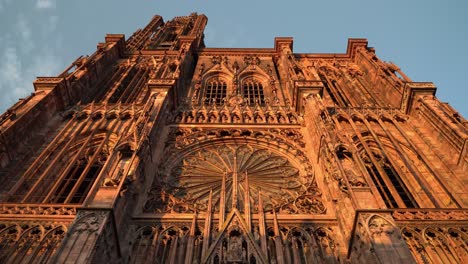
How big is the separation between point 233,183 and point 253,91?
10414 mm

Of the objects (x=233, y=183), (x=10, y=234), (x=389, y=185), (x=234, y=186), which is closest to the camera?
(x=10, y=234)

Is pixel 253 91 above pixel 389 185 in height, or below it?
above

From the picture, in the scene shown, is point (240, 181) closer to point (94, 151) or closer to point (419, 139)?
point (94, 151)

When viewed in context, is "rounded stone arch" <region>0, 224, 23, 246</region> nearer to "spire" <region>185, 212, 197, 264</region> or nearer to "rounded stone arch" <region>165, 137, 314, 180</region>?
"spire" <region>185, 212, 197, 264</region>

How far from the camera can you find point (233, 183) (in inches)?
486

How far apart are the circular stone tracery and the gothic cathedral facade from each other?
0.06m

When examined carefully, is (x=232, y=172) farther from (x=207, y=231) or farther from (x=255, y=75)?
(x=255, y=75)

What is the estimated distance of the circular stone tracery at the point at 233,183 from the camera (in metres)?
11.8

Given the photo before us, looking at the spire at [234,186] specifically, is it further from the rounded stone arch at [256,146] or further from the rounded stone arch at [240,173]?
the rounded stone arch at [256,146]

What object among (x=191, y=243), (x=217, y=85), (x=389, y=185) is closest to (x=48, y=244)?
(x=191, y=243)

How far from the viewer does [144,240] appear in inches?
404

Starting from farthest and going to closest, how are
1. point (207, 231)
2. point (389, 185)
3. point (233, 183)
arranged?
point (389, 185), point (233, 183), point (207, 231)

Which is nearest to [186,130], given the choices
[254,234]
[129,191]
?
[129,191]

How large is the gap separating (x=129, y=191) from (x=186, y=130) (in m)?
5.63
